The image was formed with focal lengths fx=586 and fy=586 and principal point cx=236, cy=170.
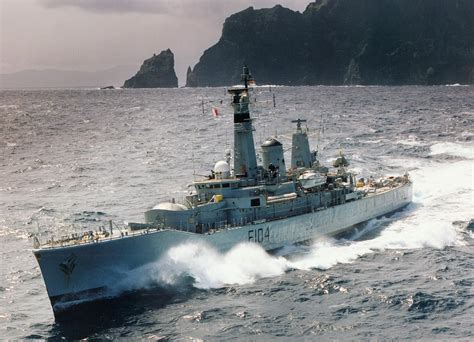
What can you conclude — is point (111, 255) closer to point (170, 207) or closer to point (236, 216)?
point (170, 207)

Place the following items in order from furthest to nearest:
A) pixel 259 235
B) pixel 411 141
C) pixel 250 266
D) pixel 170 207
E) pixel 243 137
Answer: pixel 411 141, pixel 243 137, pixel 259 235, pixel 250 266, pixel 170 207

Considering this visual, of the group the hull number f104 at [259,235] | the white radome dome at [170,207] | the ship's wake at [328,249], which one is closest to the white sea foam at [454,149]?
the ship's wake at [328,249]

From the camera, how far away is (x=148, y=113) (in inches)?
6132

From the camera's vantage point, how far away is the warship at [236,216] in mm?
30453

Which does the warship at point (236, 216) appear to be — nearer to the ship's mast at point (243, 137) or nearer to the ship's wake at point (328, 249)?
the ship's mast at point (243, 137)

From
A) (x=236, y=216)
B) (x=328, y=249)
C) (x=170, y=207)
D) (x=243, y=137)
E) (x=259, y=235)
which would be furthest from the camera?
(x=328, y=249)

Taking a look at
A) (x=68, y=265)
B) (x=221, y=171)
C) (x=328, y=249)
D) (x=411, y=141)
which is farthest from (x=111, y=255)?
(x=411, y=141)

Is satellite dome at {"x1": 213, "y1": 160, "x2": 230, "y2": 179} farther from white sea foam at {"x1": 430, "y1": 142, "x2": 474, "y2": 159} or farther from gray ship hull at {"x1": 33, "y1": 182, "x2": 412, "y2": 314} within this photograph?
white sea foam at {"x1": 430, "y1": 142, "x2": 474, "y2": 159}

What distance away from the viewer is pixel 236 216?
37750mm

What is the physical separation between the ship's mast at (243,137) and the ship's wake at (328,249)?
5.80 metres

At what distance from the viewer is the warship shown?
Result: 3045cm

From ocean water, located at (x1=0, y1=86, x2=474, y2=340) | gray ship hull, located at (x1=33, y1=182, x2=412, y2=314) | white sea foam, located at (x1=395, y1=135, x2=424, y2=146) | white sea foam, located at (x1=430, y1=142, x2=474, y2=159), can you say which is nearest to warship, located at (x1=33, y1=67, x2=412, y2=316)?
gray ship hull, located at (x1=33, y1=182, x2=412, y2=314)

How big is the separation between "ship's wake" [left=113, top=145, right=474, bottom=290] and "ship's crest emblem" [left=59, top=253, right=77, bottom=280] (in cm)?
Answer: 271

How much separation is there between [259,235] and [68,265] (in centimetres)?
1235
